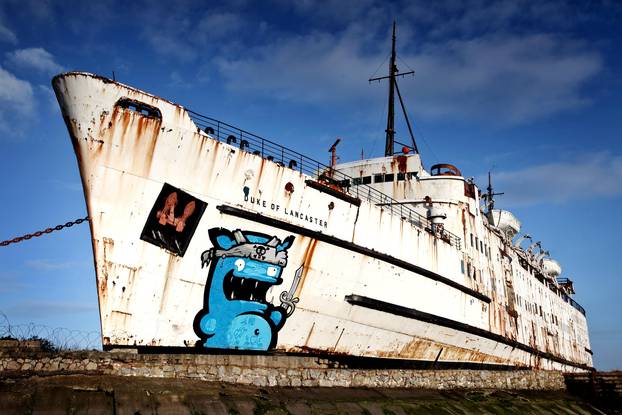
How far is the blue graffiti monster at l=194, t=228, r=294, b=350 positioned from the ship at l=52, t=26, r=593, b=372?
0.07 ft

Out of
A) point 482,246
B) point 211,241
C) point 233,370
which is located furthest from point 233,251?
point 482,246

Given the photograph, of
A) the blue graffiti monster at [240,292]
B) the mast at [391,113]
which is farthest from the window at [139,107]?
the mast at [391,113]

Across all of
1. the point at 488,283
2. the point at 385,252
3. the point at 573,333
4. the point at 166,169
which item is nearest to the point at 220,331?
the point at 166,169

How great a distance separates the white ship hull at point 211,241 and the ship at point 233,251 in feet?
0.08

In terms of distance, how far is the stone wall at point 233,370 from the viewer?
754 cm

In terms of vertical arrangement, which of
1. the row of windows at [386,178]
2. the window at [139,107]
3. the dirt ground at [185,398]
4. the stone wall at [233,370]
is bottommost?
the dirt ground at [185,398]

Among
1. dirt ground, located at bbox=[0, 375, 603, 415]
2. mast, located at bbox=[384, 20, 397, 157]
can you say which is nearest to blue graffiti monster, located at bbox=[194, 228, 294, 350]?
dirt ground, located at bbox=[0, 375, 603, 415]

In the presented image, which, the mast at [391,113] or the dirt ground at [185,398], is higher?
the mast at [391,113]

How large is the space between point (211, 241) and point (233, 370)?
242 centimetres

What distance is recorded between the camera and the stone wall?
297 inches

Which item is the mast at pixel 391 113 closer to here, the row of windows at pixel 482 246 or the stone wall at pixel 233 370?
the row of windows at pixel 482 246

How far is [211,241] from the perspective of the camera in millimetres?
9891

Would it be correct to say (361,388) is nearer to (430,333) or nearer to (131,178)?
(430,333)

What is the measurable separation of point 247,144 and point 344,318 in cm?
458
